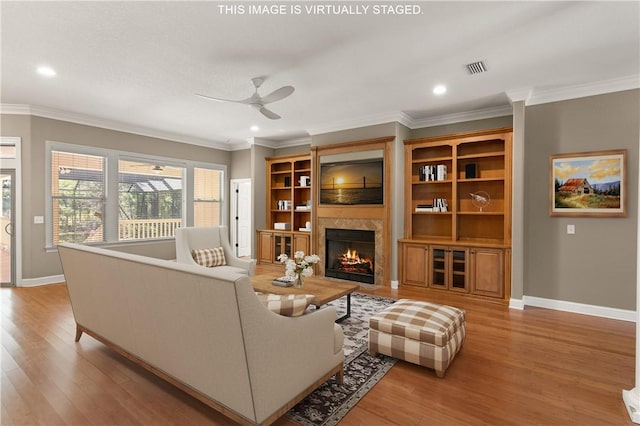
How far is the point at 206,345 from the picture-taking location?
6.07ft

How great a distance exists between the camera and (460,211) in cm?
523

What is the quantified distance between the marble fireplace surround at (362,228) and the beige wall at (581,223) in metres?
2.05

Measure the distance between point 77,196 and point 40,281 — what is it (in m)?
1.50

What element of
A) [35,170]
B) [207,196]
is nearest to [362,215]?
[207,196]

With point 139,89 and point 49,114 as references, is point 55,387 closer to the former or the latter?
point 139,89

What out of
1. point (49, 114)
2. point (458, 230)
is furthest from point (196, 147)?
point (458, 230)

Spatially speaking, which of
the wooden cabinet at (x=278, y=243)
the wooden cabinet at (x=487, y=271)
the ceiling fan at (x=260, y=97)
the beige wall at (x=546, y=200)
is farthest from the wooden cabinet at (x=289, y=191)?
the wooden cabinet at (x=487, y=271)

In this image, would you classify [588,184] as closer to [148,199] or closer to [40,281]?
[148,199]

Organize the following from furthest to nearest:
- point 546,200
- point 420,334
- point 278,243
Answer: point 278,243 → point 546,200 → point 420,334

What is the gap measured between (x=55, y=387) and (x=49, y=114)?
4.83 meters

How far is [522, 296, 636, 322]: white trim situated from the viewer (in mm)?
3871

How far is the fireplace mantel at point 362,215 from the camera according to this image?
5.37 meters

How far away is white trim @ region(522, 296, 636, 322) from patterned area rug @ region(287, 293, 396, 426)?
251 cm

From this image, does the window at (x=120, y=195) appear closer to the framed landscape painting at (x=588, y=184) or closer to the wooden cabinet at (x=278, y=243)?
the wooden cabinet at (x=278, y=243)
